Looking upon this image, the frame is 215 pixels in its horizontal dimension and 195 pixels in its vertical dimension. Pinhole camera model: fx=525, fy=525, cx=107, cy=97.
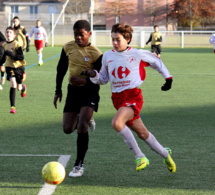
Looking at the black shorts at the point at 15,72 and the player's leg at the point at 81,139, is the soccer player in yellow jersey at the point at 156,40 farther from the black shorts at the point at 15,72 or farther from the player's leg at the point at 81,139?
the player's leg at the point at 81,139

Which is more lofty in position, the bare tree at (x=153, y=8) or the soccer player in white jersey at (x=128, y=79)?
the bare tree at (x=153, y=8)

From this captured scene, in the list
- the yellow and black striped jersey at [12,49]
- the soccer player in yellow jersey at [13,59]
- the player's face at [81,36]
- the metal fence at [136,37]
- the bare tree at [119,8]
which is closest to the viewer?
the player's face at [81,36]

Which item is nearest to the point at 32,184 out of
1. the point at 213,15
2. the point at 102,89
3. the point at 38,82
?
the point at 102,89

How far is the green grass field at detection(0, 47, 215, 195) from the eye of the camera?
221 inches

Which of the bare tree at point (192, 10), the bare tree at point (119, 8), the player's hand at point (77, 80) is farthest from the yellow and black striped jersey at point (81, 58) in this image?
the bare tree at point (119, 8)

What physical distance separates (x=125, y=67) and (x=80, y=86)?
77 centimetres

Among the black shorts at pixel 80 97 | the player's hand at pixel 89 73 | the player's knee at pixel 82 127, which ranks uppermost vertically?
the player's hand at pixel 89 73

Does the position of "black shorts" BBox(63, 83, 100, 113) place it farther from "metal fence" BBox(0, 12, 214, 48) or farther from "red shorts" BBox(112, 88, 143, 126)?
"metal fence" BBox(0, 12, 214, 48)

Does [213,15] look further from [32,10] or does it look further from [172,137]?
[172,137]

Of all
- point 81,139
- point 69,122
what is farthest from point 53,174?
point 69,122

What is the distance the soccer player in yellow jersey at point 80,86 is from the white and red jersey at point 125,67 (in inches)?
13.1

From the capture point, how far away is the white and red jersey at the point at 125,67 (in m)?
5.97

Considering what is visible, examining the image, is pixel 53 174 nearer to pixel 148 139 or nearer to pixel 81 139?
pixel 81 139

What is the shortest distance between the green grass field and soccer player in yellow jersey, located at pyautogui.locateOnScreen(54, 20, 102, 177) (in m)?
0.54
